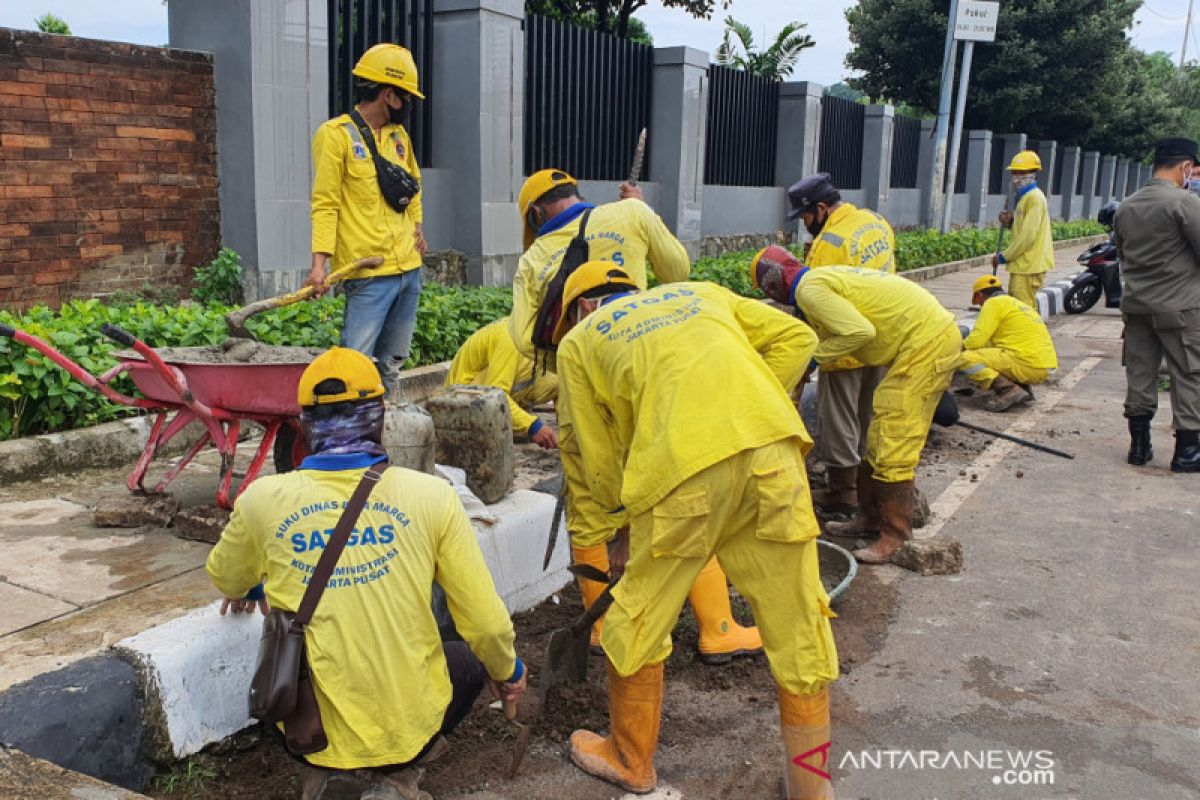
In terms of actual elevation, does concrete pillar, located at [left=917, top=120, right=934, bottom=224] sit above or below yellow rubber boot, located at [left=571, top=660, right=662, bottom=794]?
above

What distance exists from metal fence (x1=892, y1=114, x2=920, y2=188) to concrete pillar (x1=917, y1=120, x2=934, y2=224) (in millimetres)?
127

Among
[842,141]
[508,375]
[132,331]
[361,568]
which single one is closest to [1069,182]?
[842,141]

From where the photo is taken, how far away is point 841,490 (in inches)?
231

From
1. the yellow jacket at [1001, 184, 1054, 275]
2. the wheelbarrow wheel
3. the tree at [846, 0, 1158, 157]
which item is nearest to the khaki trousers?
the yellow jacket at [1001, 184, 1054, 275]

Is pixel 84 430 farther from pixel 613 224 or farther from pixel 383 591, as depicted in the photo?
pixel 383 591

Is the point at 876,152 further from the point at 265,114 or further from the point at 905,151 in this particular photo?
the point at 265,114

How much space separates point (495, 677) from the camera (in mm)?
2979

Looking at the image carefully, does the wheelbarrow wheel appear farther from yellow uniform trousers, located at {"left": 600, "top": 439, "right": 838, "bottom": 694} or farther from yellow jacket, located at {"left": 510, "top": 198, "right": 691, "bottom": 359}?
yellow uniform trousers, located at {"left": 600, "top": 439, "right": 838, "bottom": 694}

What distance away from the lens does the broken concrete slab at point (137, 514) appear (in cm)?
452

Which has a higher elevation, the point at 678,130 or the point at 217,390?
the point at 678,130

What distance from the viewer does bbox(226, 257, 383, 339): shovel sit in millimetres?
4602

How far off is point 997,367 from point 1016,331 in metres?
0.32

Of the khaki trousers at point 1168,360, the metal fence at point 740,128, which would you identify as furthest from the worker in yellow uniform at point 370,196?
the metal fence at point 740,128

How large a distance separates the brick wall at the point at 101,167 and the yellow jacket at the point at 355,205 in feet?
9.85
